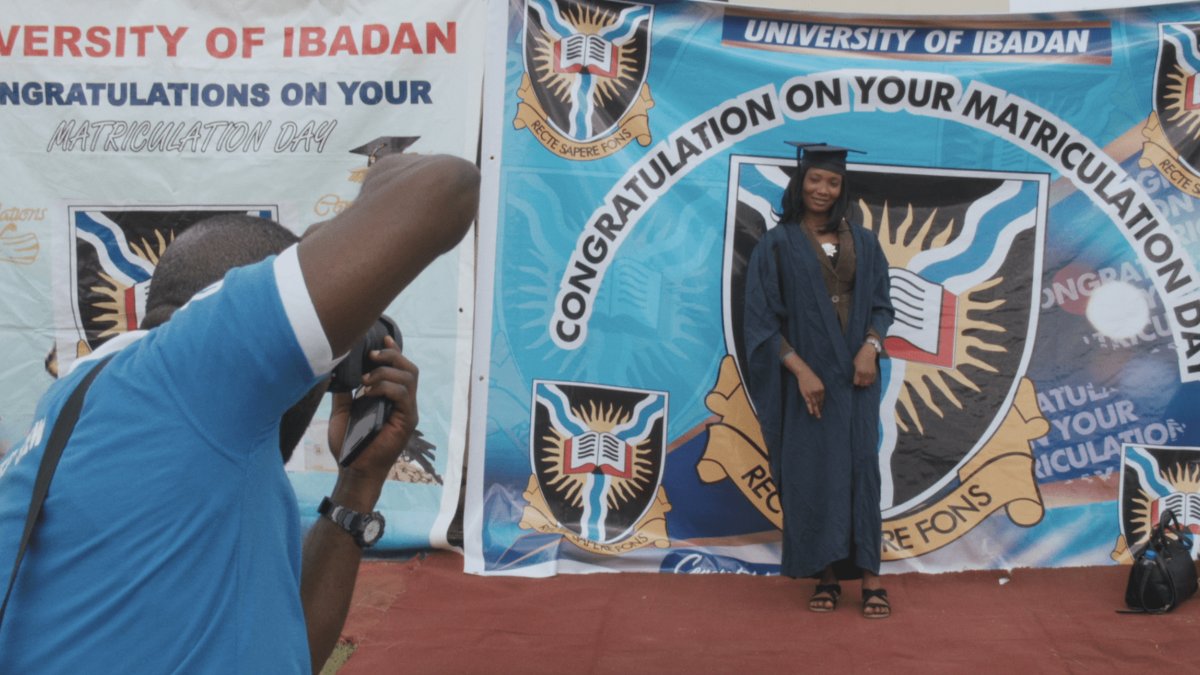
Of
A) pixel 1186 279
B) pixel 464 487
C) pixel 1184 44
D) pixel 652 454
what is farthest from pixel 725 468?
pixel 1184 44

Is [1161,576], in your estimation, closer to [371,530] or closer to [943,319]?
[943,319]

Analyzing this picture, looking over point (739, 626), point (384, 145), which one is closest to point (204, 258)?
point (739, 626)

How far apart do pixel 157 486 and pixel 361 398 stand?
0.40 meters

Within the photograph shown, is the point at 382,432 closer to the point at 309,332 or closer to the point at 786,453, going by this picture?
the point at 309,332

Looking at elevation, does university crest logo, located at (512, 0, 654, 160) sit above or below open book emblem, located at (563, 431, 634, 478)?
above

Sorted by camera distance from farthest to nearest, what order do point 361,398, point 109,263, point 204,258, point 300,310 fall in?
point 109,263 < point 361,398 < point 204,258 < point 300,310

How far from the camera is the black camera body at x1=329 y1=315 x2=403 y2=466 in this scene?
1.53m

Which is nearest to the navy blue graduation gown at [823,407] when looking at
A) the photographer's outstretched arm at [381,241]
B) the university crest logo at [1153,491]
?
the university crest logo at [1153,491]

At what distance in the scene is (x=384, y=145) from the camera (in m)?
5.20

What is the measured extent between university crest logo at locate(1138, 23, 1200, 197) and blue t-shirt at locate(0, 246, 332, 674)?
477 cm

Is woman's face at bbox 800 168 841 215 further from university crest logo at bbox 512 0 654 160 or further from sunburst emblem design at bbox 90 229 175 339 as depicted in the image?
sunburst emblem design at bbox 90 229 175 339

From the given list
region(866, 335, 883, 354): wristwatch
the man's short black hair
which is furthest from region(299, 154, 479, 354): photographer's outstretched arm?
region(866, 335, 883, 354): wristwatch

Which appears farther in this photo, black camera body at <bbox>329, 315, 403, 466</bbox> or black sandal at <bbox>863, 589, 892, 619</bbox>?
black sandal at <bbox>863, 589, 892, 619</bbox>

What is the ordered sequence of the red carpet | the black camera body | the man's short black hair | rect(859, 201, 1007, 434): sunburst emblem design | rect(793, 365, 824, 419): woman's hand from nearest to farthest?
the man's short black hair → the black camera body → the red carpet → rect(793, 365, 824, 419): woman's hand → rect(859, 201, 1007, 434): sunburst emblem design
